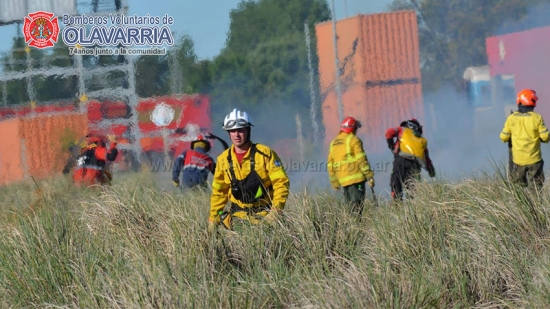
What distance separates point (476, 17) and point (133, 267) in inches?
668

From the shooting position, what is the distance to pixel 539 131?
9844 millimetres

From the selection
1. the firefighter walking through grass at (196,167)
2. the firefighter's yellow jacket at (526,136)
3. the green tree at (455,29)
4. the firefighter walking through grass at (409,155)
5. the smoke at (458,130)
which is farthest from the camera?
the green tree at (455,29)

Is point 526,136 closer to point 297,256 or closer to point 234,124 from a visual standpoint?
point 297,256

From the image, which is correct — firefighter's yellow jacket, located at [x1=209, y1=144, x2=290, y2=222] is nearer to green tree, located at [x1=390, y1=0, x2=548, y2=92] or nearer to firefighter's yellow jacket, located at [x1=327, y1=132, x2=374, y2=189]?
firefighter's yellow jacket, located at [x1=327, y1=132, x2=374, y2=189]

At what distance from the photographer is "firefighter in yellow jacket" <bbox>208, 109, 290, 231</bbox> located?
7.01 metres

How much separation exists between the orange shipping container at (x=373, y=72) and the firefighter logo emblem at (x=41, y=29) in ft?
22.3

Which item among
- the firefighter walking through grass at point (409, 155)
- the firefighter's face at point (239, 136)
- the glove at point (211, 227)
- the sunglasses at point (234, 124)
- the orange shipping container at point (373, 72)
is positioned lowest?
the glove at point (211, 227)

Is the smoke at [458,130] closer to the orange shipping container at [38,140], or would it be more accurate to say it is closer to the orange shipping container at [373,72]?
the orange shipping container at [373,72]

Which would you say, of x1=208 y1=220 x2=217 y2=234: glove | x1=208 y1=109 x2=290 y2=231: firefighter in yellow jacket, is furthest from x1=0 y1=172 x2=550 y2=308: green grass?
x1=208 y1=109 x2=290 y2=231: firefighter in yellow jacket

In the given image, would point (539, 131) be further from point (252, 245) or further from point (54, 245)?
point (54, 245)

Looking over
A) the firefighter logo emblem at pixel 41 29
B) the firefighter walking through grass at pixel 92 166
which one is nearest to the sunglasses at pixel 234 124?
the firefighter walking through grass at pixel 92 166

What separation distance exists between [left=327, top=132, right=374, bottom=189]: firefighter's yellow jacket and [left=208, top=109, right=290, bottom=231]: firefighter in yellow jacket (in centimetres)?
346

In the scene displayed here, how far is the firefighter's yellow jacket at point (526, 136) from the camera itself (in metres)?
9.93

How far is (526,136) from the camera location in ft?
32.8
